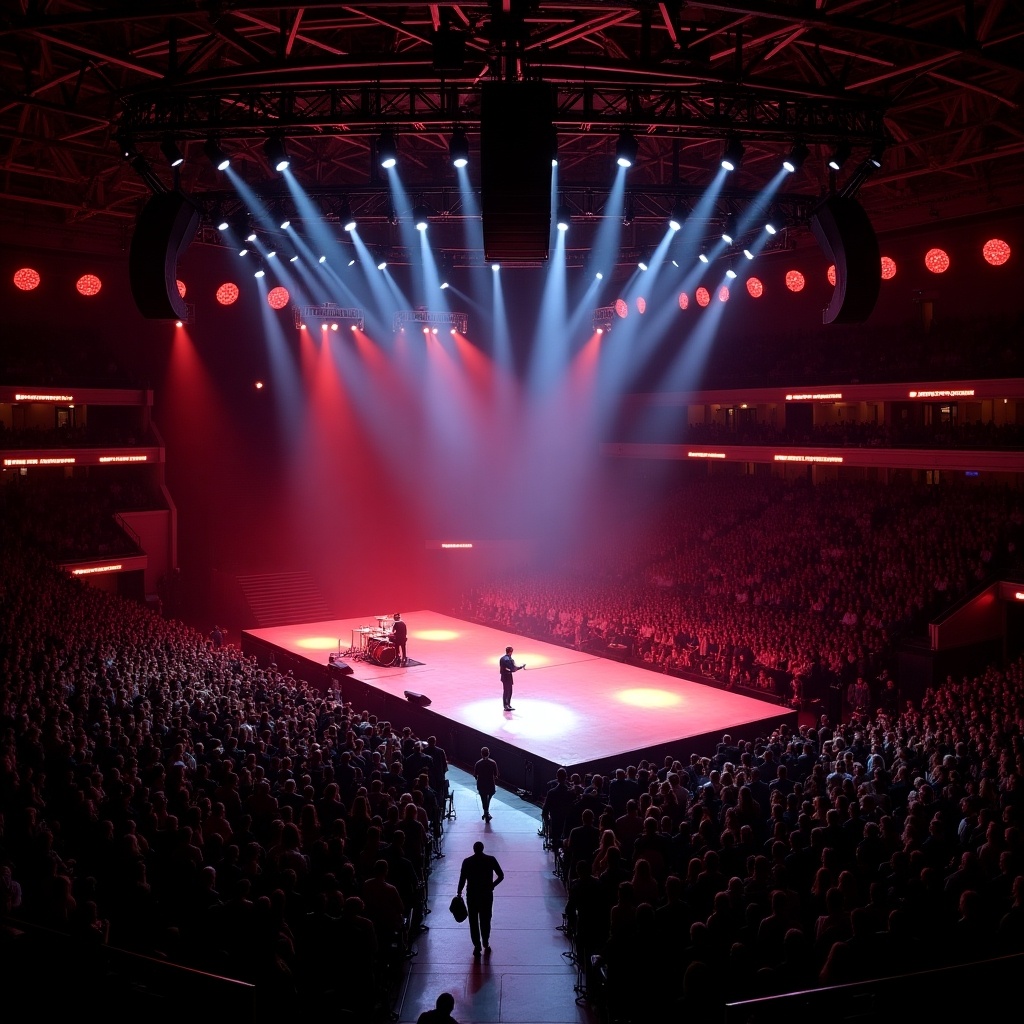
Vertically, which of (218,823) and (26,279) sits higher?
(26,279)

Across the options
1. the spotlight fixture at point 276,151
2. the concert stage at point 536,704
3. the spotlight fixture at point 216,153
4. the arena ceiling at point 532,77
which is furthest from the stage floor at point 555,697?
the spotlight fixture at point 216,153

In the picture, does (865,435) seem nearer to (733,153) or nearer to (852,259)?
(733,153)

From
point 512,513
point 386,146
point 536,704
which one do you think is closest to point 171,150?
point 386,146

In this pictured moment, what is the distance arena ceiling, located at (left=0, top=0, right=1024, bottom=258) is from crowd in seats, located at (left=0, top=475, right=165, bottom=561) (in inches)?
293

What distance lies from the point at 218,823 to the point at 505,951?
305 centimetres

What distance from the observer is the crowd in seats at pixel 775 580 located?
18.6 metres

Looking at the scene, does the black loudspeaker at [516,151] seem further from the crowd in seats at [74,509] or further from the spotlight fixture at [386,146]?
the crowd in seats at [74,509]

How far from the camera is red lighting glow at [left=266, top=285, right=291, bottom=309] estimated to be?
28.5 metres

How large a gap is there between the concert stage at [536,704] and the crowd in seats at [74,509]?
5.40 metres

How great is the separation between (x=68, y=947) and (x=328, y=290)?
1043 inches

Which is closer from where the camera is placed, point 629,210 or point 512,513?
point 629,210

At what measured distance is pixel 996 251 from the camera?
74.3ft

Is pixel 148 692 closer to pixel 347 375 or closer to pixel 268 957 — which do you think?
pixel 268 957

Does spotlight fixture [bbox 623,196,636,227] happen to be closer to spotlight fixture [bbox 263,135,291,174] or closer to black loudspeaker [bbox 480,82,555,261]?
spotlight fixture [bbox 263,135,291,174]
